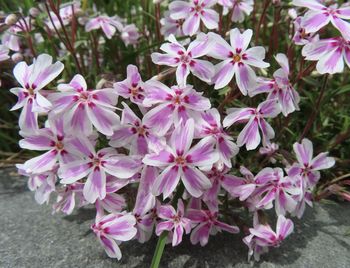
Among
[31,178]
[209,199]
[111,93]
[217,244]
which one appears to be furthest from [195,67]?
[31,178]

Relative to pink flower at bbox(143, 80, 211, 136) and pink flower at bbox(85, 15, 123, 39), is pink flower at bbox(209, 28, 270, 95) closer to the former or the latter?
pink flower at bbox(143, 80, 211, 136)

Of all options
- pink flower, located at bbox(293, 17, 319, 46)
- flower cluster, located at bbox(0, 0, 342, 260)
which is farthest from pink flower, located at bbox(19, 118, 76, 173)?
pink flower, located at bbox(293, 17, 319, 46)

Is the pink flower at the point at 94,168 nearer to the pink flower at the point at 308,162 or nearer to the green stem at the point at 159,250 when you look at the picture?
the green stem at the point at 159,250

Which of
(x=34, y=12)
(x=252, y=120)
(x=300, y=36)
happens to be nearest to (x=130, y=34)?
(x=34, y=12)

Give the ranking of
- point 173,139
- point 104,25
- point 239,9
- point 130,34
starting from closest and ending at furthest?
point 173,139 < point 239,9 < point 104,25 < point 130,34

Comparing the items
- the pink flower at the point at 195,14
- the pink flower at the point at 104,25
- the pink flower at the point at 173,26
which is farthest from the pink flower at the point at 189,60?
the pink flower at the point at 104,25

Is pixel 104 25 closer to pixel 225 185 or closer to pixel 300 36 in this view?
pixel 300 36

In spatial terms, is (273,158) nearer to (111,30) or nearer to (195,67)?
(195,67)
